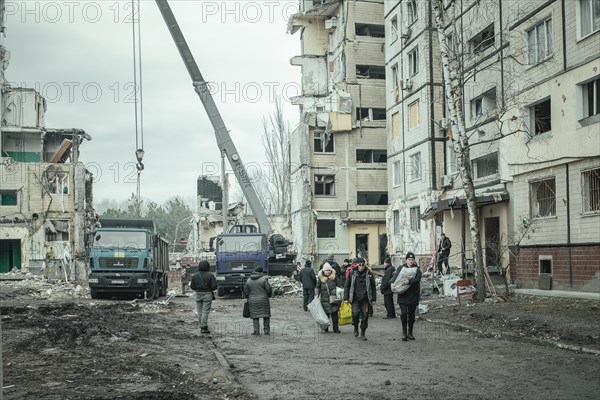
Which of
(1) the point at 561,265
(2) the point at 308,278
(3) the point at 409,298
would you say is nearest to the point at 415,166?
(1) the point at 561,265

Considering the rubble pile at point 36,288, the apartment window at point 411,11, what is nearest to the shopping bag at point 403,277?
the rubble pile at point 36,288

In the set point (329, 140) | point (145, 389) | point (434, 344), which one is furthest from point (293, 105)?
point (145, 389)

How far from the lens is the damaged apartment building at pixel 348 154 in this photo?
4856 centimetres

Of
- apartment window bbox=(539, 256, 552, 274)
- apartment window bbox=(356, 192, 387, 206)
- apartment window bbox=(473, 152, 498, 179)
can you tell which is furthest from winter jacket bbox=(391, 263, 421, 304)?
apartment window bbox=(356, 192, 387, 206)

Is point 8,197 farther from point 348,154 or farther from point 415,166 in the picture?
point 415,166

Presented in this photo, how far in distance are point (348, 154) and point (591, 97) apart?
29930 millimetres

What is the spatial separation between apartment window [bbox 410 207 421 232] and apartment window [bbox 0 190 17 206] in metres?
28.3

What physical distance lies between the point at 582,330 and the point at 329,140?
121 ft

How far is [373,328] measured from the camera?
17.0 m

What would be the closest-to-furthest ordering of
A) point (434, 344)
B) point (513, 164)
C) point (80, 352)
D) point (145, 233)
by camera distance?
point (80, 352)
point (434, 344)
point (513, 164)
point (145, 233)

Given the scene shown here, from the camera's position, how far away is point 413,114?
127 feet

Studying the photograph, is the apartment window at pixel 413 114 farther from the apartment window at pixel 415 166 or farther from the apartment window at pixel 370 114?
the apartment window at pixel 370 114

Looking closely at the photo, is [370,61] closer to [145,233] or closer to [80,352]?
[145,233]

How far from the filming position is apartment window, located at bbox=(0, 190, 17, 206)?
4791cm
